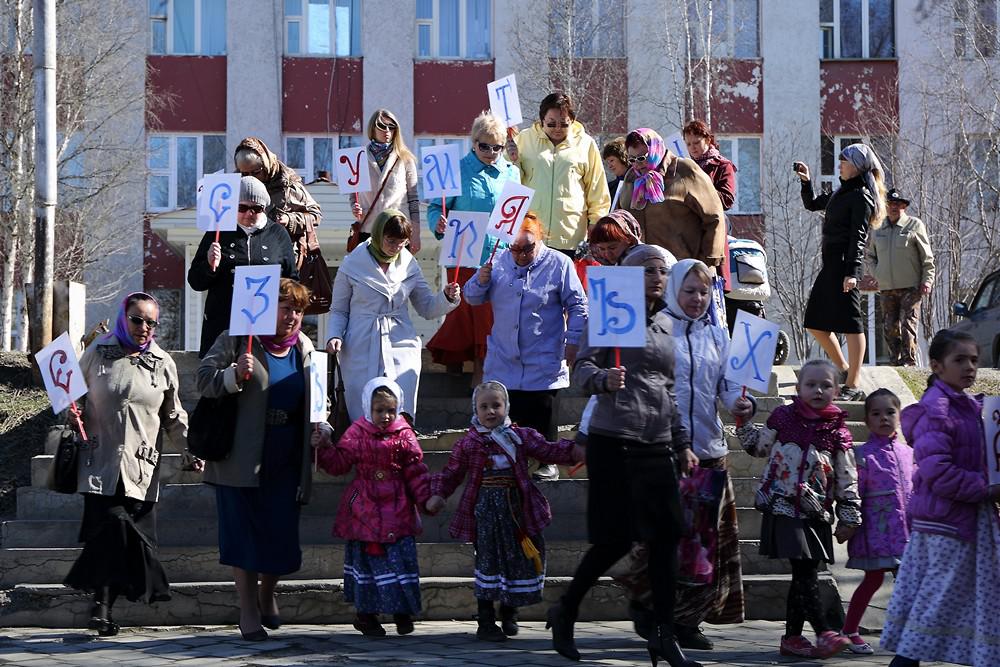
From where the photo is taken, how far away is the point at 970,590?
23.7 feet

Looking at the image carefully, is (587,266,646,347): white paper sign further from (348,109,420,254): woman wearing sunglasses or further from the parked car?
the parked car

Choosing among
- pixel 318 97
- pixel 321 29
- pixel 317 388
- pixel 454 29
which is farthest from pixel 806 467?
pixel 321 29

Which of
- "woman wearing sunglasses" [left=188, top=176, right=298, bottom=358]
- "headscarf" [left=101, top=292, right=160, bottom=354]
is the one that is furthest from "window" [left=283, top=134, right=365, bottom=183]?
"headscarf" [left=101, top=292, right=160, bottom=354]

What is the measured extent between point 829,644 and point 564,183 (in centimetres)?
474

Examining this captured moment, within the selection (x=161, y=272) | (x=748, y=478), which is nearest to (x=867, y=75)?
(x=161, y=272)

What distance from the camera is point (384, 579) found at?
8656 mm

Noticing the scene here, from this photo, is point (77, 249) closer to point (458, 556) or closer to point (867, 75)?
point (867, 75)

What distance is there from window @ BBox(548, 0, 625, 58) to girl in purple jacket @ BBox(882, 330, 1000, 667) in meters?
24.2

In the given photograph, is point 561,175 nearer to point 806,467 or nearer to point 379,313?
point 379,313

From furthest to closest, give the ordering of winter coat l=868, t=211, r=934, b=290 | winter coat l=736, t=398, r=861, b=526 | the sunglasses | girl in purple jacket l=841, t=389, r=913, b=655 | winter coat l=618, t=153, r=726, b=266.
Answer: winter coat l=868, t=211, r=934, b=290
winter coat l=618, t=153, r=726, b=266
the sunglasses
girl in purple jacket l=841, t=389, r=913, b=655
winter coat l=736, t=398, r=861, b=526

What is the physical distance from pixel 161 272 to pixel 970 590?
24931 mm

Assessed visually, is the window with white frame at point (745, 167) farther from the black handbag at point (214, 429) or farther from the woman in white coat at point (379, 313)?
the black handbag at point (214, 429)

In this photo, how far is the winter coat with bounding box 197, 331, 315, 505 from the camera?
8555 mm

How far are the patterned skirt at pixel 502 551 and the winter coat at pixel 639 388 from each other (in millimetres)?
902
